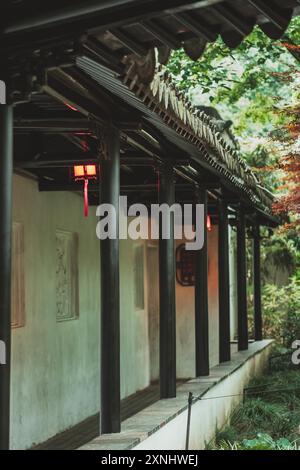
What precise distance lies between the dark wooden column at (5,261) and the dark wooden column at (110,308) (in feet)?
6.55

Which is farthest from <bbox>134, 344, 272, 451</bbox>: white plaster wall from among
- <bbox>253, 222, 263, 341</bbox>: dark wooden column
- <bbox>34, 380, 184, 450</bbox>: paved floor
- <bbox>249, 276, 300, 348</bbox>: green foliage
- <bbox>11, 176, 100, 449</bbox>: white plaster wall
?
<bbox>249, 276, 300, 348</bbox>: green foliage

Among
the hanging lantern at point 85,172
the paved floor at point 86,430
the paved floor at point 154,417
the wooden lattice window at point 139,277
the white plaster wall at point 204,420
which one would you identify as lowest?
the paved floor at point 86,430

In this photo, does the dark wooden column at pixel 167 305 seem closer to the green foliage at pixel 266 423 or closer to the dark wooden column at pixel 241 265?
the green foliage at pixel 266 423

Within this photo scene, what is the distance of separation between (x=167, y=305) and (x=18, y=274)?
1.90 m

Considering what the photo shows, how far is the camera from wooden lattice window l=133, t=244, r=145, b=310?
1502cm

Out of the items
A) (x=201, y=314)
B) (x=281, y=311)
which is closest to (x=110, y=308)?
(x=201, y=314)

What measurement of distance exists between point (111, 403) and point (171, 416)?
3.23 ft

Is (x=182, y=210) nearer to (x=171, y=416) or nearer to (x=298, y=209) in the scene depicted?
(x=298, y=209)

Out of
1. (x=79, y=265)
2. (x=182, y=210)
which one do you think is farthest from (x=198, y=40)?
(x=182, y=210)

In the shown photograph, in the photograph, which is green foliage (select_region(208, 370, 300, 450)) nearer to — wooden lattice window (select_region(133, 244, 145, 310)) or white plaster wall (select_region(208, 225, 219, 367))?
wooden lattice window (select_region(133, 244, 145, 310))

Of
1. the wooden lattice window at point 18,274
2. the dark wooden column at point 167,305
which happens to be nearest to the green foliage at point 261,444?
the dark wooden column at point 167,305

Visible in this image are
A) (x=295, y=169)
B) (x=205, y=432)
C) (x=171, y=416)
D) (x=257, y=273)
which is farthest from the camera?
(x=257, y=273)

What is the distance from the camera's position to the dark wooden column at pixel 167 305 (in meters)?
7.93

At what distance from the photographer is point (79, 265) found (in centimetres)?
1134
